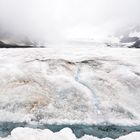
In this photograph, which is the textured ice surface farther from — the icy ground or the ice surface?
the ice surface

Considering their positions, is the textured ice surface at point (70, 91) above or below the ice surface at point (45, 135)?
above

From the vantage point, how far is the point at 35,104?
6.95m

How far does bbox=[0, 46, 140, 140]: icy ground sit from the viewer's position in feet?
21.5

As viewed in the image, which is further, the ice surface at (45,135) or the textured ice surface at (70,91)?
the textured ice surface at (70,91)

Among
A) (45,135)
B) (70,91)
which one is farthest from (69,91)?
(45,135)

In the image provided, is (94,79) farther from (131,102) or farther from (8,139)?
(8,139)

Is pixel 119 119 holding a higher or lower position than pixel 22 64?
lower

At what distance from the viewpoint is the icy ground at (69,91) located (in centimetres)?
654

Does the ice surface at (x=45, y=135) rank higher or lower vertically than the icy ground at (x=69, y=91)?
lower

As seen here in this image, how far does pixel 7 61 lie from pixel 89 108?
4.40m

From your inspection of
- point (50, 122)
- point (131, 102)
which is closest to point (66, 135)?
point (50, 122)

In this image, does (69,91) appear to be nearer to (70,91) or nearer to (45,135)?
(70,91)

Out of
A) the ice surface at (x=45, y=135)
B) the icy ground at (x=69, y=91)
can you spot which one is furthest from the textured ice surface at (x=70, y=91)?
the ice surface at (x=45, y=135)

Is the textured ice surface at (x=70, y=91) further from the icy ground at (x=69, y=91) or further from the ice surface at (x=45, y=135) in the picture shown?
the ice surface at (x=45, y=135)
